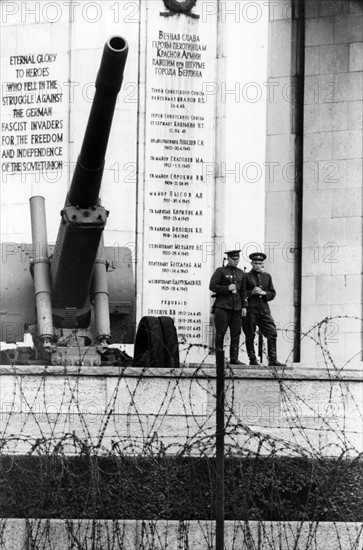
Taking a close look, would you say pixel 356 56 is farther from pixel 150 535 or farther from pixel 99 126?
pixel 150 535

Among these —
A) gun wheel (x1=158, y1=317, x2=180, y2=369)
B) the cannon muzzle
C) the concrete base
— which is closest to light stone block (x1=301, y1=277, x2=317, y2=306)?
gun wheel (x1=158, y1=317, x2=180, y2=369)

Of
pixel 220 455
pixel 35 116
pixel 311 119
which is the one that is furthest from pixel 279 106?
pixel 220 455

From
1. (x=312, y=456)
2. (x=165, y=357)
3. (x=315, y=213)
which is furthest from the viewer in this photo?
(x=315, y=213)

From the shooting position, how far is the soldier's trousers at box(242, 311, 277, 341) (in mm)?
18688

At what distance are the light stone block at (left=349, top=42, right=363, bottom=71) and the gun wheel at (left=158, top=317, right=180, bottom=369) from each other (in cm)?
667

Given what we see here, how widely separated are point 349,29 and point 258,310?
5.55 metres

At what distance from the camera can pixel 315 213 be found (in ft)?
71.8

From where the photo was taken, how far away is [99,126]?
49.7 feet

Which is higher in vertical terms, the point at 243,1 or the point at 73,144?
the point at 243,1

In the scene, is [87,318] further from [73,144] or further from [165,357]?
[73,144]

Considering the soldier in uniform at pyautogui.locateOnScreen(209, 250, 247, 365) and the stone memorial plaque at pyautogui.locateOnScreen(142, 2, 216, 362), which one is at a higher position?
the stone memorial plaque at pyautogui.locateOnScreen(142, 2, 216, 362)

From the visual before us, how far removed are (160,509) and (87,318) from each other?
22.9 feet

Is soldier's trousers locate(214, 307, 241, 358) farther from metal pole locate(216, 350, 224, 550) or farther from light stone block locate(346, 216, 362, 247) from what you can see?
metal pole locate(216, 350, 224, 550)

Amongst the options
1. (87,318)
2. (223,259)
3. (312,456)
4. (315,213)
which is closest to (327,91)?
(315,213)
